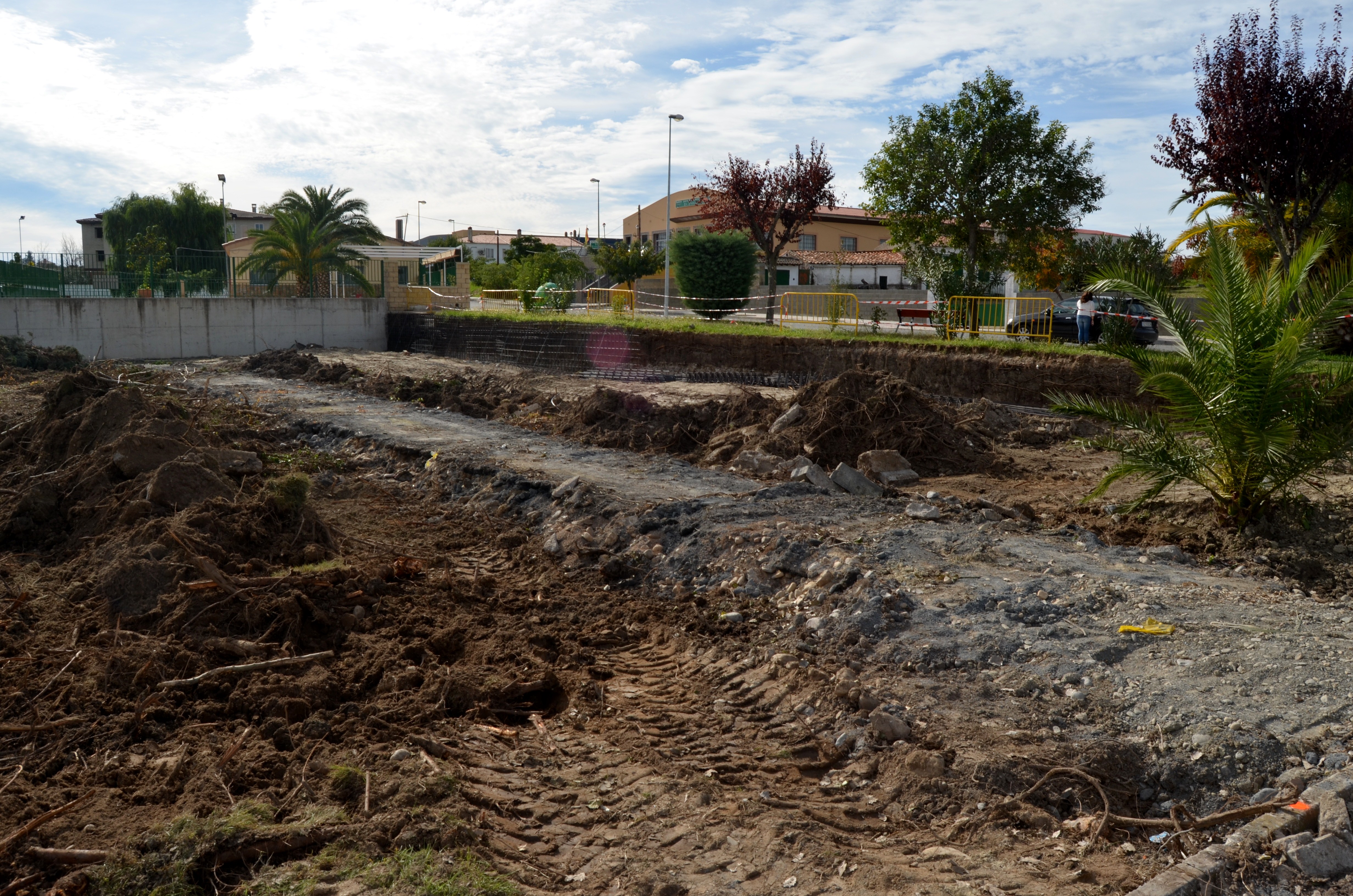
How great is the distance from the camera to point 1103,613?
5.96 metres

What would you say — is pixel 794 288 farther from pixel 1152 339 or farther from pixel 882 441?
pixel 882 441

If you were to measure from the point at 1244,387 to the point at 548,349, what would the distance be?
1991 centimetres

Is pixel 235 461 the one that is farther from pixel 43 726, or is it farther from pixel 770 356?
pixel 770 356

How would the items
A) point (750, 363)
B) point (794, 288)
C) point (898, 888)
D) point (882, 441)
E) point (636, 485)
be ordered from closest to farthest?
1. point (898, 888)
2. point (636, 485)
3. point (882, 441)
4. point (750, 363)
5. point (794, 288)

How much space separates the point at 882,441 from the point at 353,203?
28.2 metres

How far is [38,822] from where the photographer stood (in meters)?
3.96

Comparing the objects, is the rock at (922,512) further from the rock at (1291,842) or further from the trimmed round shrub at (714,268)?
the trimmed round shrub at (714,268)

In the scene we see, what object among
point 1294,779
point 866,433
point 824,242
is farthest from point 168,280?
point 824,242

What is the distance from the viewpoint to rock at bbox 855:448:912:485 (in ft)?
37.6

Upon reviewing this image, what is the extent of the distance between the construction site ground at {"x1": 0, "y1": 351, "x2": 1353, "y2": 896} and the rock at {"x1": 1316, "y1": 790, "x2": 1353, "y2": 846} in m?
0.23

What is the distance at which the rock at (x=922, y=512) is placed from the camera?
8531 mm

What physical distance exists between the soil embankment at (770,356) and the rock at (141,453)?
927 centimetres

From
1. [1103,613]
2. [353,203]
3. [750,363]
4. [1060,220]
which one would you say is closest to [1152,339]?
[1060,220]

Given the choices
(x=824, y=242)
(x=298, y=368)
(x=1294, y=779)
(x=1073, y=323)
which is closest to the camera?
(x=1294, y=779)
